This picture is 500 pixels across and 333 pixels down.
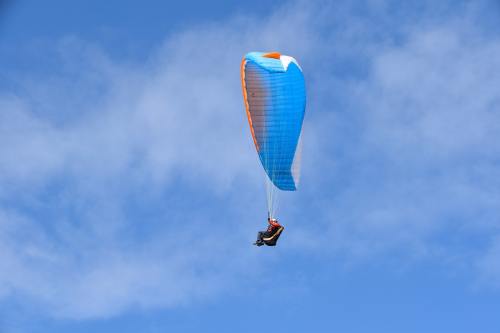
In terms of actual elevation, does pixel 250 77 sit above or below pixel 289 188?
above

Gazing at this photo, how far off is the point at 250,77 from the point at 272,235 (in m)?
8.20

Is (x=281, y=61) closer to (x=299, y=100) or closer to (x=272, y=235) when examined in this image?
(x=299, y=100)

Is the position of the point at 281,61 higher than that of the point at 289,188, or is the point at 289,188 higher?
the point at 281,61

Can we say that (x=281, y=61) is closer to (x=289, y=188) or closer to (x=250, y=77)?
(x=250, y=77)

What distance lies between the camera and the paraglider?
36.8 meters

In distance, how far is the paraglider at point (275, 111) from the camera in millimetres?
36750

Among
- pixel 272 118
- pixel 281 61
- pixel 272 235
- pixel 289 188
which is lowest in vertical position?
pixel 272 235

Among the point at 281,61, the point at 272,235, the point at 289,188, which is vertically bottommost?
the point at 272,235

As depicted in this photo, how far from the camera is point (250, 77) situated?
3697cm

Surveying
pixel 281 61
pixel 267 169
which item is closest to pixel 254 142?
pixel 267 169

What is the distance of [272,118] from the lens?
3681cm

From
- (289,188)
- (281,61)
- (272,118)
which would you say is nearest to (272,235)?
(289,188)

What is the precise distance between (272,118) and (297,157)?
8.13ft

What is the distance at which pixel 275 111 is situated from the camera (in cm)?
3678
